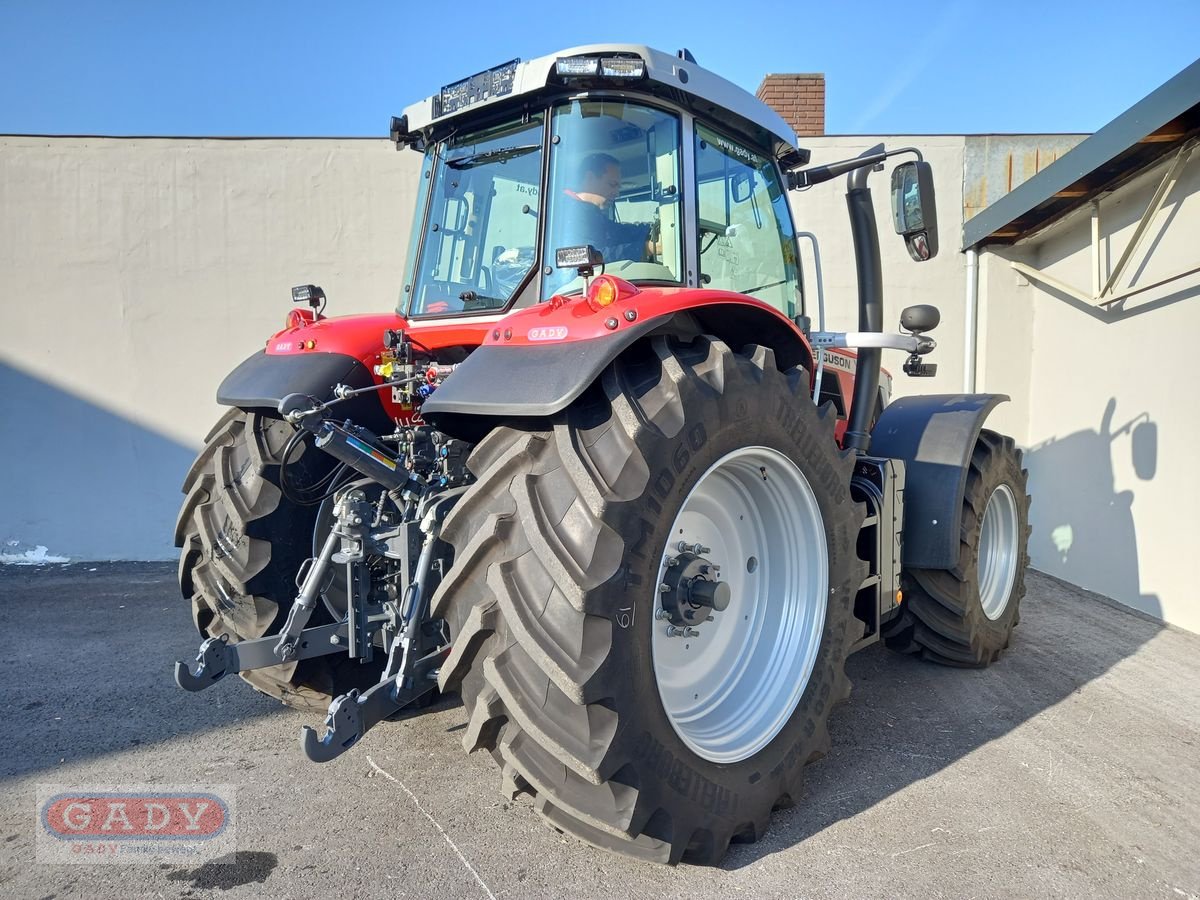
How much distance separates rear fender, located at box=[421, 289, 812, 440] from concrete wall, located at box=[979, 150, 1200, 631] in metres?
3.97

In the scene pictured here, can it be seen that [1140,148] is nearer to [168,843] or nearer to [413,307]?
[413,307]

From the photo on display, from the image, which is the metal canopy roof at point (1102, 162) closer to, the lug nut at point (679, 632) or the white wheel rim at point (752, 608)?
the white wheel rim at point (752, 608)

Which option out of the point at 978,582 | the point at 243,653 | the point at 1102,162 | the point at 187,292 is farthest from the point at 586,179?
the point at 187,292

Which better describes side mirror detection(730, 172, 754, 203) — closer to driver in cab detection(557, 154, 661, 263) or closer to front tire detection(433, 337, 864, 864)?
driver in cab detection(557, 154, 661, 263)

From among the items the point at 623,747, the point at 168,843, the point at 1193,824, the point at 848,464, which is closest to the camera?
the point at 623,747

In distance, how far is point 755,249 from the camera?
125 inches

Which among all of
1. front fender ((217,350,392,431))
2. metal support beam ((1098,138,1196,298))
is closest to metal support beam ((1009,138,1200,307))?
metal support beam ((1098,138,1196,298))

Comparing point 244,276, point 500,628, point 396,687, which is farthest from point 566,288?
point 244,276

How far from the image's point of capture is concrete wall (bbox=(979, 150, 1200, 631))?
4.67m

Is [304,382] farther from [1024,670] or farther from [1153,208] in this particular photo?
[1153,208]

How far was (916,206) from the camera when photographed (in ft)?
9.62

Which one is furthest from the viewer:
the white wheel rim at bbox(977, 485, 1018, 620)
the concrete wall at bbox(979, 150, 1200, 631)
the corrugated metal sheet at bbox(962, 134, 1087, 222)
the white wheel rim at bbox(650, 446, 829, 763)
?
the corrugated metal sheet at bbox(962, 134, 1087, 222)

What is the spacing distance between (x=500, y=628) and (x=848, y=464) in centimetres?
135

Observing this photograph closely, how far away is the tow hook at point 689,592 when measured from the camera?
2.19 metres
